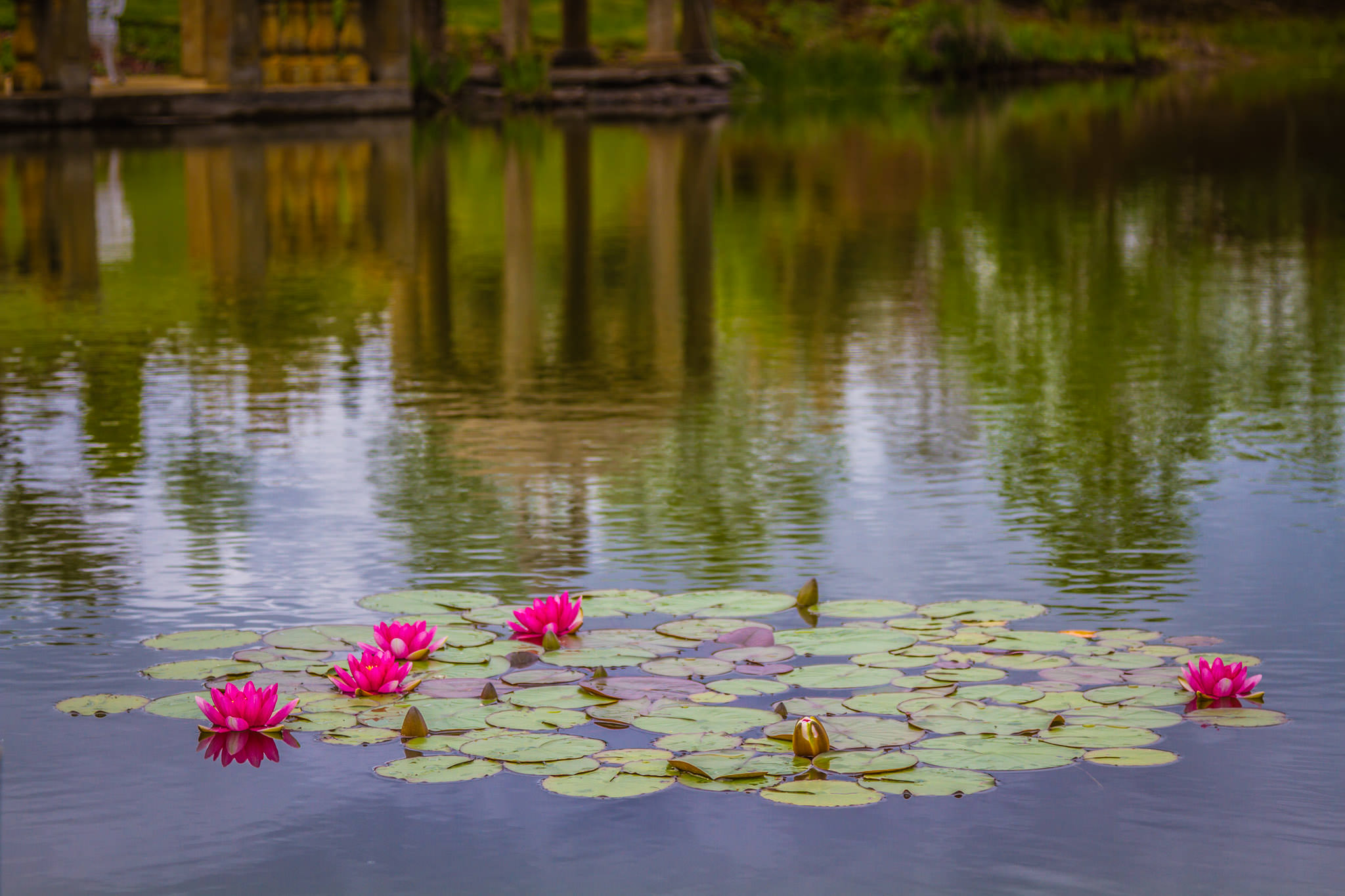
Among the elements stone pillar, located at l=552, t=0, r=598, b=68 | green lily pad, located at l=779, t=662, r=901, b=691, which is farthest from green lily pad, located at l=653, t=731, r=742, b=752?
stone pillar, located at l=552, t=0, r=598, b=68

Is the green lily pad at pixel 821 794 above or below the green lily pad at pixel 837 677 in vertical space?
below

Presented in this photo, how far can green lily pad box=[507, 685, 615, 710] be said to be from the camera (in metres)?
5.64

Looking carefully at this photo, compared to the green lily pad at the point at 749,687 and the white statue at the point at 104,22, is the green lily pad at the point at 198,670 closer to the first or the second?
the green lily pad at the point at 749,687

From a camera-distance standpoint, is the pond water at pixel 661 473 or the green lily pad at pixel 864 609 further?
the green lily pad at pixel 864 609

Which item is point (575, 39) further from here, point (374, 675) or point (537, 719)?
point (537, 719)

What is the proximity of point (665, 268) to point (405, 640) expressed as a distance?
34.0ft

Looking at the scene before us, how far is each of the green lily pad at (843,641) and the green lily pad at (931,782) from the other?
104cm

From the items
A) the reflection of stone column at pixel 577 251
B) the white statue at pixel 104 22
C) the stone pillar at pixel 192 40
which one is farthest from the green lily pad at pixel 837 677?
the stone pillar at pixel 192 40

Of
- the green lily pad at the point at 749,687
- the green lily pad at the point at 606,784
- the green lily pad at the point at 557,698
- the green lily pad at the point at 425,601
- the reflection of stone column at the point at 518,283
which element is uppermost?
the reflection of stone column at the point at 518,283

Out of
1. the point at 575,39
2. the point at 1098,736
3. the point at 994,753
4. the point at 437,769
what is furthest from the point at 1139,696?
the point at 575,39

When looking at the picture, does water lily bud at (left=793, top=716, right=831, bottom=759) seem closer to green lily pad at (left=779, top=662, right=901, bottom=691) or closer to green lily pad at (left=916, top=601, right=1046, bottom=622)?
green lily pad at (left=779, top=662, right=901, bottom=691)

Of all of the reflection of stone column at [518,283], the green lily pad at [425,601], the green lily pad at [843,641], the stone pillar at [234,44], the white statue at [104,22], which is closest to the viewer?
the green lily pad at [843,641]

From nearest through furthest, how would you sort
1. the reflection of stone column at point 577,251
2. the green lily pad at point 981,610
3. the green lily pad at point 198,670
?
the green lily pad at point 198,670
the green lily pad at point 981,610
the reflection of stone column at point 577,251

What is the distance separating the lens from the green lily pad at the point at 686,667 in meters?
5.90
